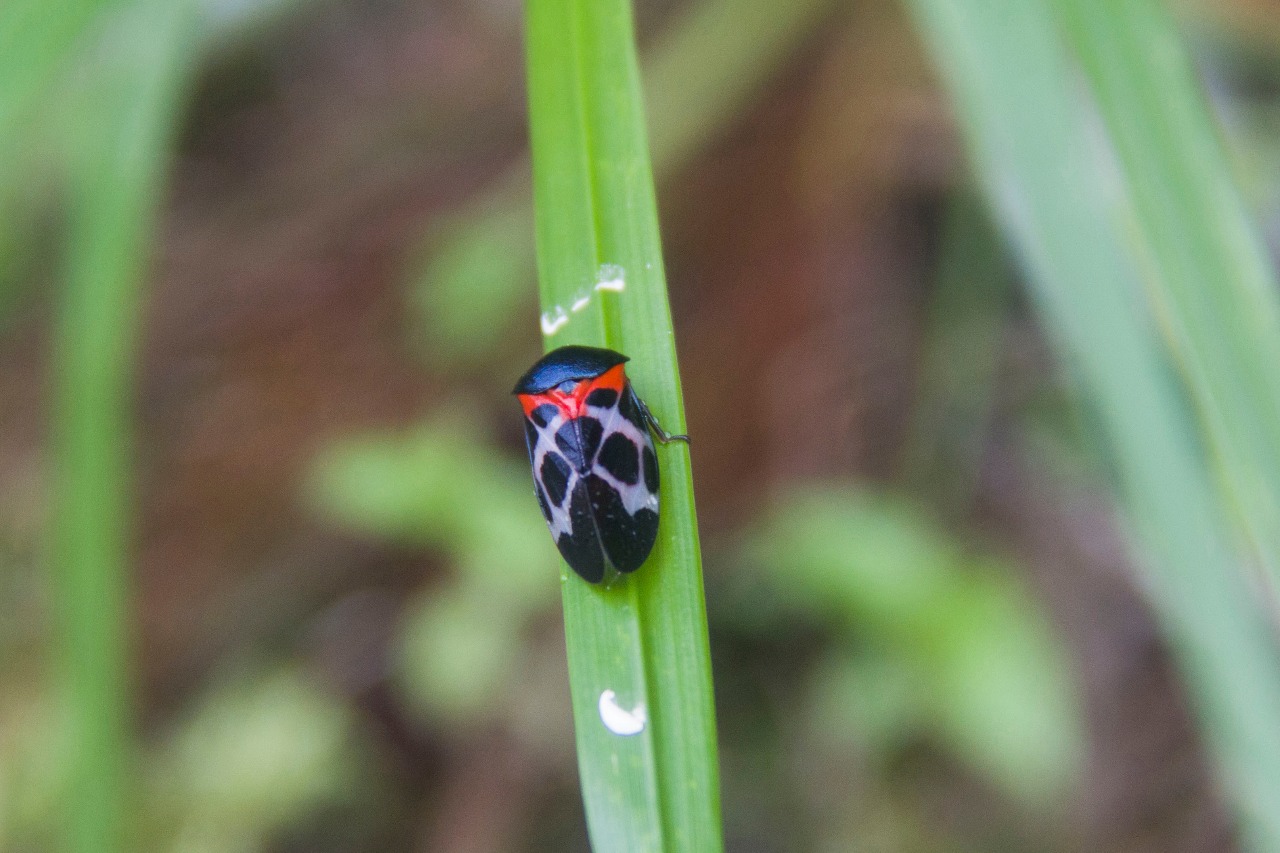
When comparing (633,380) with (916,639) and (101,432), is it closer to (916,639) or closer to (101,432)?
(101,432)

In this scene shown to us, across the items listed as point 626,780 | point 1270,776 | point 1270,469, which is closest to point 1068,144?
point 1270,469

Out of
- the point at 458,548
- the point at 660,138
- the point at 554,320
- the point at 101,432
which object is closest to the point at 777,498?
the point at 458,548

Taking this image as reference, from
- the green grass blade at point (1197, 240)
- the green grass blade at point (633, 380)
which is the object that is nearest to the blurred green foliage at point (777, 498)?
the green grass blade at point (1197, 240)

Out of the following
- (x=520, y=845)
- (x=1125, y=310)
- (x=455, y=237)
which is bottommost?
(x=520, y=845)

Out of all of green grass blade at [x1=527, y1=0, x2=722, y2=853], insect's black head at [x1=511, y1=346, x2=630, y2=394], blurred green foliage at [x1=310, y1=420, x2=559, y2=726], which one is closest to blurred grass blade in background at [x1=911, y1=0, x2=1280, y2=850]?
green grass blade at [x1=527, y1=0, x2=722, y2=853]

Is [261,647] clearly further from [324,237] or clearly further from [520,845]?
[324,237]

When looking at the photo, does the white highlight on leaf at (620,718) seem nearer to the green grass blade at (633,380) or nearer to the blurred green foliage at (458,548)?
the green grass blade at (633,380)
